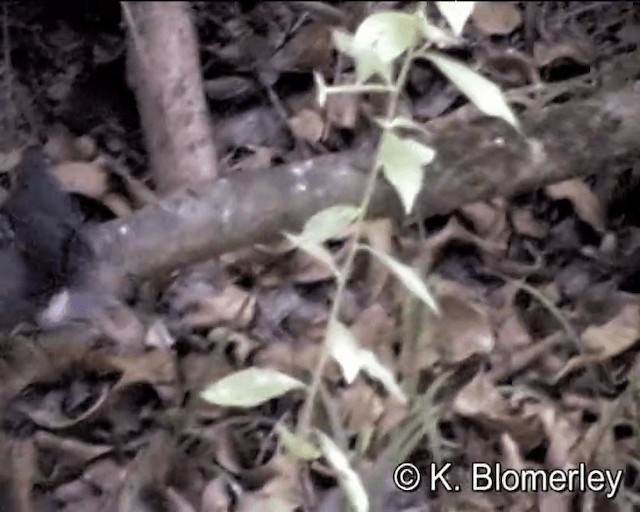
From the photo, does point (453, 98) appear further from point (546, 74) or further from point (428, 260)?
point (428, 260)

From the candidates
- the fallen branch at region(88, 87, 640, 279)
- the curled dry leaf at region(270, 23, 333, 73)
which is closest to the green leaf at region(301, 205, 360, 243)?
the fallen branch at region(88, 87, 640, 279)

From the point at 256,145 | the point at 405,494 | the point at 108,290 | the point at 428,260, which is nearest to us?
the point at 405,494

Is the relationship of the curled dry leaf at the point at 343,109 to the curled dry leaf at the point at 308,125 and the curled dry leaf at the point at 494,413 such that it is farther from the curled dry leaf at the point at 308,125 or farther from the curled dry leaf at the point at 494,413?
the curled dry leaf at the point at 494,413

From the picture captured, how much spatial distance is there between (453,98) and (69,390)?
2.17 ft

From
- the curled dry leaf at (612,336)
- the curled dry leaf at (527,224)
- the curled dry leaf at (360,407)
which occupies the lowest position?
the curled dry leaf at (612,336)

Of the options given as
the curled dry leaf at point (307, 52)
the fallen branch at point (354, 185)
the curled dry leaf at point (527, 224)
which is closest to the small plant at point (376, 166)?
the fallen branch at point (354, 185)

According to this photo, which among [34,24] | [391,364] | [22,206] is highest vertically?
[34,24]

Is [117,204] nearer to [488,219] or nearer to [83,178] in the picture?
[83,178]

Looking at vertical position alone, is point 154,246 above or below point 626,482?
above

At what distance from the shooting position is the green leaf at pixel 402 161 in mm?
955

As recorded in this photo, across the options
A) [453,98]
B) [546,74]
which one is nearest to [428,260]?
[453,98]

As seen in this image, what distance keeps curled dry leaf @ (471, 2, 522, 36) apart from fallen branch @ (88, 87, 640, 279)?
35 cm

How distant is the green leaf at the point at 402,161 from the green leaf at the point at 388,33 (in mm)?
70

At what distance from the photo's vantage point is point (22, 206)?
4.31 feet
